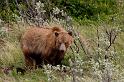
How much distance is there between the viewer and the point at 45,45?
9.74 meters

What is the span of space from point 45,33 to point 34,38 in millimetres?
254

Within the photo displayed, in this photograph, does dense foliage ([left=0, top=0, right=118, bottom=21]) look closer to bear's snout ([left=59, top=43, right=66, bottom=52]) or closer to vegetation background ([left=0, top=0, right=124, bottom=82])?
vegetation background ([left=0, top=0, right=124, bottom=82])

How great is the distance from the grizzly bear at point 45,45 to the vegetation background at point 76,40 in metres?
0.24

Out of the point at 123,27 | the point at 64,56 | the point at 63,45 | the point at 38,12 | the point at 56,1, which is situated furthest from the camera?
the point at 56,1

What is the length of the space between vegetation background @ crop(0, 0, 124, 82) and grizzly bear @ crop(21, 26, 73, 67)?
9.3 inches

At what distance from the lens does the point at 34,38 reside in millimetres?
9875

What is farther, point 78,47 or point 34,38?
point 78,47

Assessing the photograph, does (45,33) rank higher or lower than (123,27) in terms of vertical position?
higher

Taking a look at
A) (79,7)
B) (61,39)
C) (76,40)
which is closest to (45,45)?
(61,39)

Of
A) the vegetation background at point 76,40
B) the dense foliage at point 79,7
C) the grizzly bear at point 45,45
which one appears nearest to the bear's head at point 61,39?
the grizzly bear at point 45,45

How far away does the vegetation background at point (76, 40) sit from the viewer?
323 inches

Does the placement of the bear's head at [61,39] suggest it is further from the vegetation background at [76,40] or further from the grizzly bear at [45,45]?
the vegetation background at [76,40]

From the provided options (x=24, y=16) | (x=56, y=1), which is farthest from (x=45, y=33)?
(x=56, y=1)

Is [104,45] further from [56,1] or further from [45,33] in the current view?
[56,1]
